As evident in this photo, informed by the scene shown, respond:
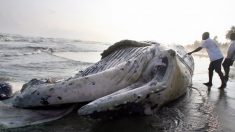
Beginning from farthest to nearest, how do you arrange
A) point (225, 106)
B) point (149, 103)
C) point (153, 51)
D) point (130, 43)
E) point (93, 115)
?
point (130, 43)
point (225, 106)
point (153, 51)
point (149, 103)
point (93, 115)

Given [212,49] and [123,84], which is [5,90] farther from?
[212,49]

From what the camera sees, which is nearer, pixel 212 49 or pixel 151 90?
pixel 151 90

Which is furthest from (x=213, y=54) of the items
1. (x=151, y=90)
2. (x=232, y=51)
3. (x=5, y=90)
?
(x=5, y=90)

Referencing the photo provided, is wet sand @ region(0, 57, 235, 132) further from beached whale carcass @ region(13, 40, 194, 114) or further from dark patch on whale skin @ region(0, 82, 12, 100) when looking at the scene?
dark patch on whale skin @ region(0, 82, 12, 100)

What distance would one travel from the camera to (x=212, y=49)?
32.6 ft

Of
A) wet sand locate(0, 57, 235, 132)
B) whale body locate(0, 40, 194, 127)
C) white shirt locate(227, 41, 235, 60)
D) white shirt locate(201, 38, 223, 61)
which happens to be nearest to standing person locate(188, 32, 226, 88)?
white shirt locate(201, 38, 223, 61)

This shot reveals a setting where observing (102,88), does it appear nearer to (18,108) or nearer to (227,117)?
(18,108)

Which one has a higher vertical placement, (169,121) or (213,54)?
(213,54)

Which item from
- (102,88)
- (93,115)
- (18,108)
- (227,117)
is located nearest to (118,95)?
(93,115)

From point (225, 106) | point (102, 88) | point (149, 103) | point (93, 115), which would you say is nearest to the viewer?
point (93, 115)

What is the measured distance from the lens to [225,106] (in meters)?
6.88

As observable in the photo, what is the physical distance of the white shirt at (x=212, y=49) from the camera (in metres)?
9.86

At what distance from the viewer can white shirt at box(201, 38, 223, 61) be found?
32.3 feet

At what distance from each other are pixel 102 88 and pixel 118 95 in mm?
879
